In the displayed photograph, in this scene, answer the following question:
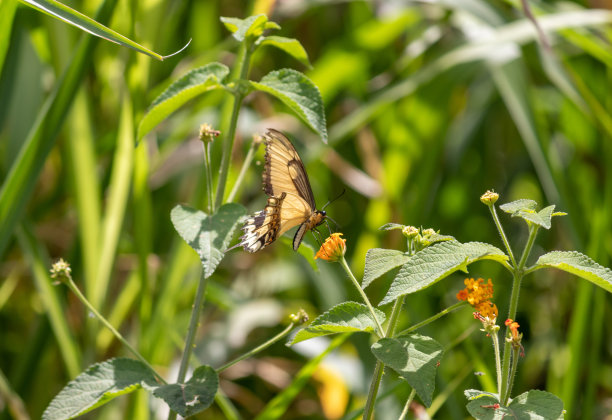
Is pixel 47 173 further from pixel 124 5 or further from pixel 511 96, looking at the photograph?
pixel 511 96

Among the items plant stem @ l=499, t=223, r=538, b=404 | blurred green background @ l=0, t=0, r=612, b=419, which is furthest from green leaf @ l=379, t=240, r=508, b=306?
blurred green background @ l=0, t=0, r=612, b=419

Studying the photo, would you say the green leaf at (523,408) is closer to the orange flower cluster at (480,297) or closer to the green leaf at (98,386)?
the orange flower cluster at (480,297)

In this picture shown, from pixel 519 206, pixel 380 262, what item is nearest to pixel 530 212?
pixel 519 206

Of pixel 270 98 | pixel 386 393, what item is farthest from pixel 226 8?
pixel 386 393

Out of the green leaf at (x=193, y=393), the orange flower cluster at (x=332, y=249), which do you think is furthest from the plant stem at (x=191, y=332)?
the orange flower cluster at (x=332, y=249)

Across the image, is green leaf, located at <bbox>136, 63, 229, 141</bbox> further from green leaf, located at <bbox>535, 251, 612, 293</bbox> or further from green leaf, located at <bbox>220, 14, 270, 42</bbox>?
green leaf, located at <bbox>535, 251, 612, 293</bbox>
